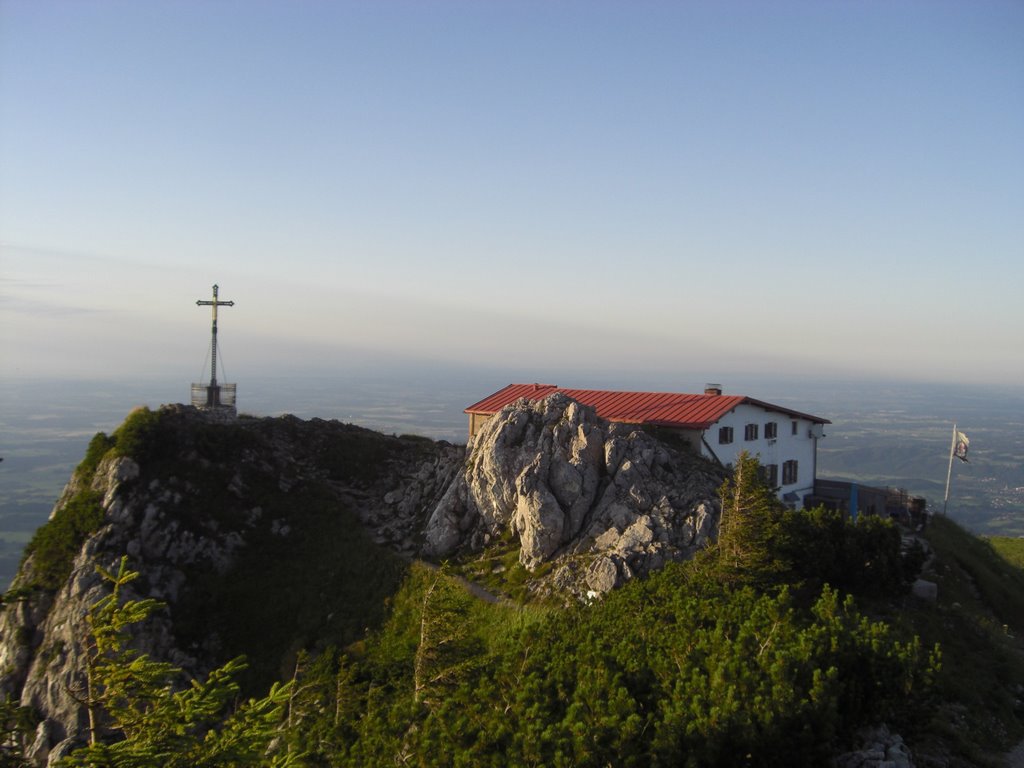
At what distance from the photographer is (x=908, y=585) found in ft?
88.8

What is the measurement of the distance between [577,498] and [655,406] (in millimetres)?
12234

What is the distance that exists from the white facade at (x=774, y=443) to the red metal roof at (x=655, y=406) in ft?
1.66

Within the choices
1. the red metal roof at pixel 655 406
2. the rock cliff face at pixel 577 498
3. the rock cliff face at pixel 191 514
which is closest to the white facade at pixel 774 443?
the red metal roof at pixel 655 406

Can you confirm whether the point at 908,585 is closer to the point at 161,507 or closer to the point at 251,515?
A: the point at 251,515

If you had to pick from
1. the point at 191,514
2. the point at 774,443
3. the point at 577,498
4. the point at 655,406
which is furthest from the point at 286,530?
the point at 774,443

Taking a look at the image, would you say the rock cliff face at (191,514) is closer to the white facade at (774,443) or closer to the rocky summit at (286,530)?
the rocky summit at (286,530)

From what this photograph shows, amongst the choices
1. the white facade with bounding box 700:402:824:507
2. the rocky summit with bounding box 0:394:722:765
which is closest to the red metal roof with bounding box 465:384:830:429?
the white facade with bounding box 700:402:824:507

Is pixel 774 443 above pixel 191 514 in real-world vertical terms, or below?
above

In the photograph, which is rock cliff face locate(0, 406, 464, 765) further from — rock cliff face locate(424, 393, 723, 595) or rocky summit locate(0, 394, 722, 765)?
rock cliff face locate(424, 393, 723, 595)

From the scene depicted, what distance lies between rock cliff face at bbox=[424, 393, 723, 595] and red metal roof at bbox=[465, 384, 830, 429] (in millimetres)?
3505

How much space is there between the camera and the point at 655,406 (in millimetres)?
39969

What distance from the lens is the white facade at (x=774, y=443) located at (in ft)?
122

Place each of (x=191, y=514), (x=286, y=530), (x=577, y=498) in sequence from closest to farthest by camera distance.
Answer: (x=577, y=498) → (x=191, y=514) → (x=286, y=530)

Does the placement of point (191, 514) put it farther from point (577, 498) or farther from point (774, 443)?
point (774, 443)
